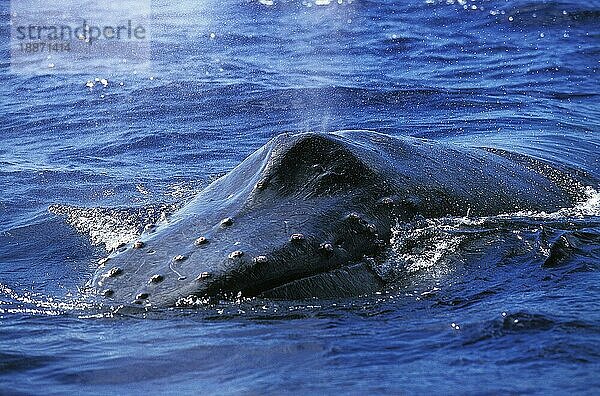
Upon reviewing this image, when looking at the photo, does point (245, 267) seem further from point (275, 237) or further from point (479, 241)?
point (479, 241)

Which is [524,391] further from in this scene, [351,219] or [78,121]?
[78,121]

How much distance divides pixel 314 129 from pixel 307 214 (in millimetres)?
7042

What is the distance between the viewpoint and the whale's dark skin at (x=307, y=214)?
632cm

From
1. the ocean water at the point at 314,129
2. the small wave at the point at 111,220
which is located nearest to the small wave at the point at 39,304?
the ocean water at the point at 314,129

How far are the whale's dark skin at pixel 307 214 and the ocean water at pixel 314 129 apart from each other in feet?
0.46

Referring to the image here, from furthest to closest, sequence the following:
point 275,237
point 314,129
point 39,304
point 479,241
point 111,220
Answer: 1. point 314,129
2. point 111,220
3. point 479,241
4. point 39,304
5. point 275,237

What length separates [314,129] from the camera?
1380 cm

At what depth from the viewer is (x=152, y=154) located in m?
12.6

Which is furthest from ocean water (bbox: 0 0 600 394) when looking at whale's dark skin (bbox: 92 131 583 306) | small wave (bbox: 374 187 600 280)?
whale's dark skin (bbox: 92 131 583 306)

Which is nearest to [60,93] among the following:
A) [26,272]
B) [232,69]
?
[232,69]

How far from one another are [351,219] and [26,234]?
3522mm

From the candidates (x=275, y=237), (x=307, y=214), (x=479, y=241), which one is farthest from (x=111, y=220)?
(x=479, y=241)

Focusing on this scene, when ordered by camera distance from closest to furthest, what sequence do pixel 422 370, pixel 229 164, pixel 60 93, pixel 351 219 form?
pixel 422 370 < pixel 351 219 < pixel 229 164 < pixel 60 93

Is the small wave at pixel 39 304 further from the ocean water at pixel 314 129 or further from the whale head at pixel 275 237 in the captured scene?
the whale head at pixel 275 237
